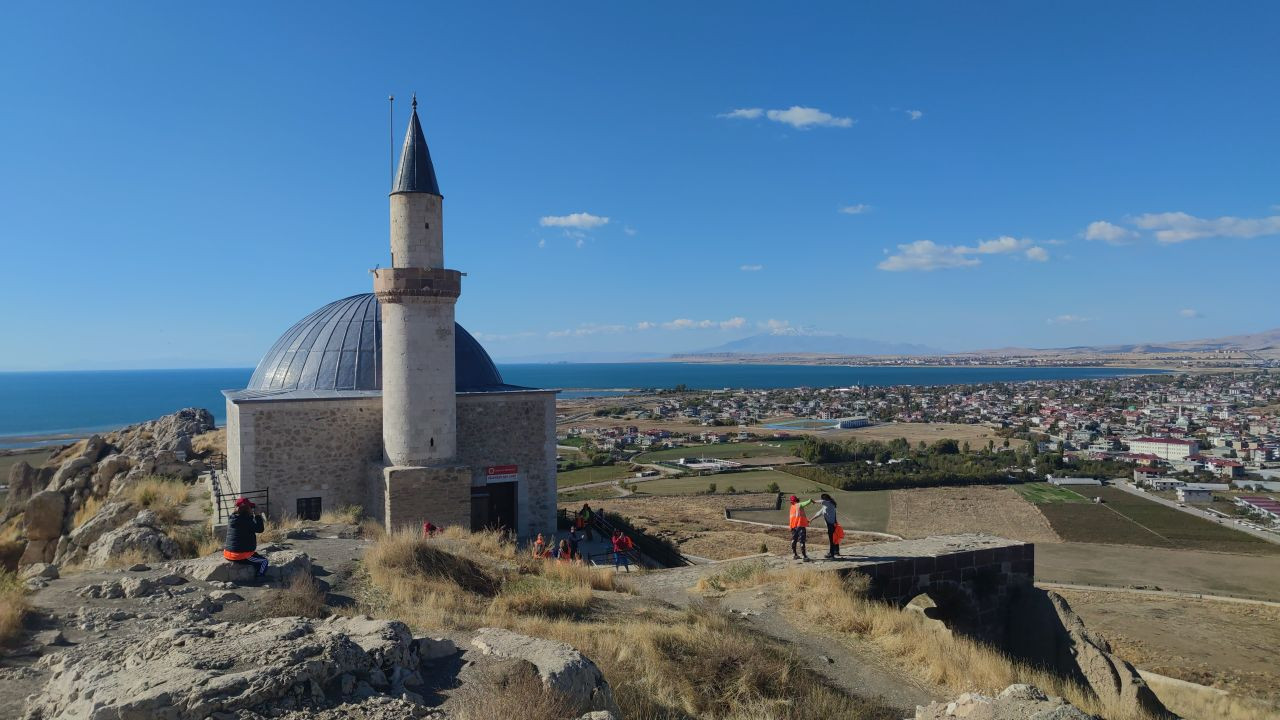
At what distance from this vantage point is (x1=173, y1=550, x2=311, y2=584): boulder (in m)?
8.18

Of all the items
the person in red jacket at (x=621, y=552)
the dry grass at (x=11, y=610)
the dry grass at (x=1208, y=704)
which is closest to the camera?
the dry grass at (x=11, y=610)

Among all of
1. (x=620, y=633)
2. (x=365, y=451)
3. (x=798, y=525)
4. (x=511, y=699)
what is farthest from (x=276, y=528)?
(x=511, y=699)

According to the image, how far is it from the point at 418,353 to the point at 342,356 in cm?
409

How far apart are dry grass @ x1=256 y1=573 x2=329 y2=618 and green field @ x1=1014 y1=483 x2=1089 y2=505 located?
40106mm

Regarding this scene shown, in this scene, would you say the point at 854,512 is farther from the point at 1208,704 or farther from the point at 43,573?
the point at 43,573

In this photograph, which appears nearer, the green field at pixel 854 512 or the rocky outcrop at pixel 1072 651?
the rocky outcrop at pixel 1072 651

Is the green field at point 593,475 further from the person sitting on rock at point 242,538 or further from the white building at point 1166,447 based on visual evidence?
the white building at point 1166,447

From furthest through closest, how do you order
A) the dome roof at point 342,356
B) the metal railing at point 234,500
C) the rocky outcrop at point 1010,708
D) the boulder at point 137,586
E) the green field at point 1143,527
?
the green field at point 1143,527 → the dome roof at point 342,356 → the metal railing at point 234,500 → the boulder at point 137,586 → the rocky outcrop at point 1010,708

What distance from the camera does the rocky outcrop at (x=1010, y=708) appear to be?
503cm

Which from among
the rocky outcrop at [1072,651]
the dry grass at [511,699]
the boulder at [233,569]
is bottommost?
the rocky outcrop at [1072,651]

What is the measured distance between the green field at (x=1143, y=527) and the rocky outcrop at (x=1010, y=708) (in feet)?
97.3

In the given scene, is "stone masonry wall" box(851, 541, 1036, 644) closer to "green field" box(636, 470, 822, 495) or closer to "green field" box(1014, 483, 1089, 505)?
"green field" box(636, 470, 822, 495)

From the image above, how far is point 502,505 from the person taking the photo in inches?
675

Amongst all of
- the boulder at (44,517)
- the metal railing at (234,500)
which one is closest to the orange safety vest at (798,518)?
the metal railing at (234,500)
